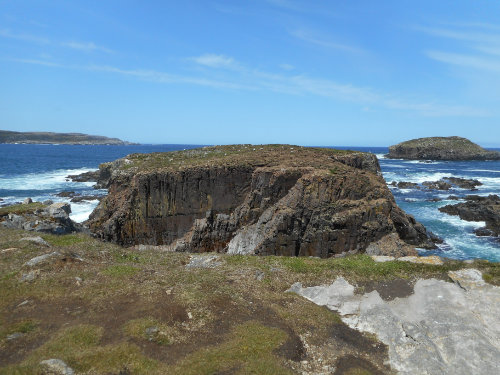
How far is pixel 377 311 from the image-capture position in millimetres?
13109

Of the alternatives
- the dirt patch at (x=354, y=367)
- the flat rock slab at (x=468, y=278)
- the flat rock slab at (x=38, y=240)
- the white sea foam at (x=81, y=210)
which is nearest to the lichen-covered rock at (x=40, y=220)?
the flat rock slab at (x=38, y=240)

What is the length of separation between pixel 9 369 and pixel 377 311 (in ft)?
39.5

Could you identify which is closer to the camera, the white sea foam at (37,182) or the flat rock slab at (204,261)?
the flat rock slab at (204,261)

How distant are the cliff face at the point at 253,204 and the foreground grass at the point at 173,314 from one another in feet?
19.9

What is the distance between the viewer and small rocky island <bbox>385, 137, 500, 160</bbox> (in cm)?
14538

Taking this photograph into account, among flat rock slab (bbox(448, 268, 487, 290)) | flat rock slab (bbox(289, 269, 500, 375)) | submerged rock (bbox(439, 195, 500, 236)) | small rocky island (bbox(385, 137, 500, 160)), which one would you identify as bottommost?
submerged rock (bbox(439, 195, 500, 236))

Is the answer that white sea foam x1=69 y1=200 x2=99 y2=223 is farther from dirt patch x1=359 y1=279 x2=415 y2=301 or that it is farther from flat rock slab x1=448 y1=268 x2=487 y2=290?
flat rock slab x1=448 y1=268 x2=487 y2=290

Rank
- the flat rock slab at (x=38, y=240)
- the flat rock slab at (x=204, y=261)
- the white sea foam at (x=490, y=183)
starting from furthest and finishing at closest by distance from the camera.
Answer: the white sea foam at (x=490, y=183) → the flat rock slab at (x=38, y=240) → the flat rock slab at (x=204, y=261)

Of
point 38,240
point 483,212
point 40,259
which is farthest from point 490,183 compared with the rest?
point 40,259

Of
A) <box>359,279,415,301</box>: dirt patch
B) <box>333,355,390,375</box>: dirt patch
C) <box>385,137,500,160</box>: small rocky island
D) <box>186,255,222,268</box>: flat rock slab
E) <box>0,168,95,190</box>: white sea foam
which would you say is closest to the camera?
<box>333,355,390,375</box>: dirt patch

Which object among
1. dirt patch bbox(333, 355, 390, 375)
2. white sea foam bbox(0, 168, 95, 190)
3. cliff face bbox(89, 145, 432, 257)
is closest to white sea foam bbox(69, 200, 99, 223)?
cliff face bbox(89, 145, 432, 257)

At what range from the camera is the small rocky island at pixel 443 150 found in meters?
145

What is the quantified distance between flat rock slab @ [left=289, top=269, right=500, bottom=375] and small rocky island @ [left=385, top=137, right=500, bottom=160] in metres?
151

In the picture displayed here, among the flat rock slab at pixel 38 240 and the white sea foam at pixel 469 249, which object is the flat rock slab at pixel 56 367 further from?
the white sea foam at pixel 469 249
